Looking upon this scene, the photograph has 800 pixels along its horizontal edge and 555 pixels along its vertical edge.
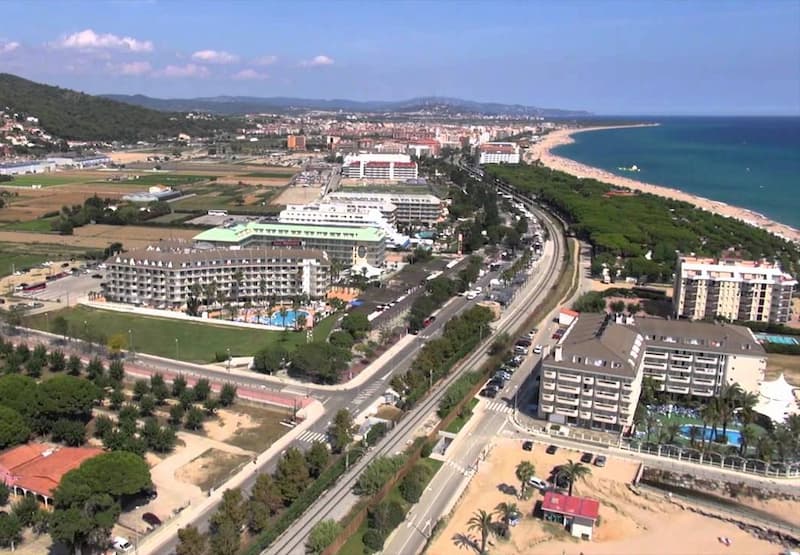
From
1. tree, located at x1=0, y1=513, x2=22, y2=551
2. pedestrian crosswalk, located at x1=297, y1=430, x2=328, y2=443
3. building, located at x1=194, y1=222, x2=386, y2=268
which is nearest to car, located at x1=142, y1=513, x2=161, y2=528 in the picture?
tree, located at x1=0, y1=513, x2=22, y2=551

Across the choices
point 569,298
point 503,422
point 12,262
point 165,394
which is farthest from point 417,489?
point 12,262

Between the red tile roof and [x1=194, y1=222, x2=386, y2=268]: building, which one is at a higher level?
[x1=194, y1=222, x2=386, y2=268]: building

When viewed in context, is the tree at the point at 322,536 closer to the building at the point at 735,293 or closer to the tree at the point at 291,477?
the tree at the point at 291,477

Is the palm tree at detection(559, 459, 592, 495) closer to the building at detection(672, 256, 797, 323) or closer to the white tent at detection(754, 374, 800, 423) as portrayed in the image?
the white tent at detection(754, 374, 800, 423)

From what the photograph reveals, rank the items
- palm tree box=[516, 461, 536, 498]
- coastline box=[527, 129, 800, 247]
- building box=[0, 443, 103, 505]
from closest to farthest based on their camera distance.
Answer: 1. building box=[0, 443, 103, 505]
2. palm tree box=[516, 461, 536, 498]
3. coastline box=[527, 129, 800, 247]

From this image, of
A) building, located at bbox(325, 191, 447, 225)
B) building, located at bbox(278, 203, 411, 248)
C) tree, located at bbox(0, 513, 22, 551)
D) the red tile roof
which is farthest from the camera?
building, located at bbox(325, 191, 447, 225)

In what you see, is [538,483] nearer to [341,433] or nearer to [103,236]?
[341,433]

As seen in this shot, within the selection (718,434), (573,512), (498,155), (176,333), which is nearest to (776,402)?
(718,434)

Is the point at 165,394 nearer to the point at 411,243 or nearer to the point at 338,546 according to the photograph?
the point at 338,546
